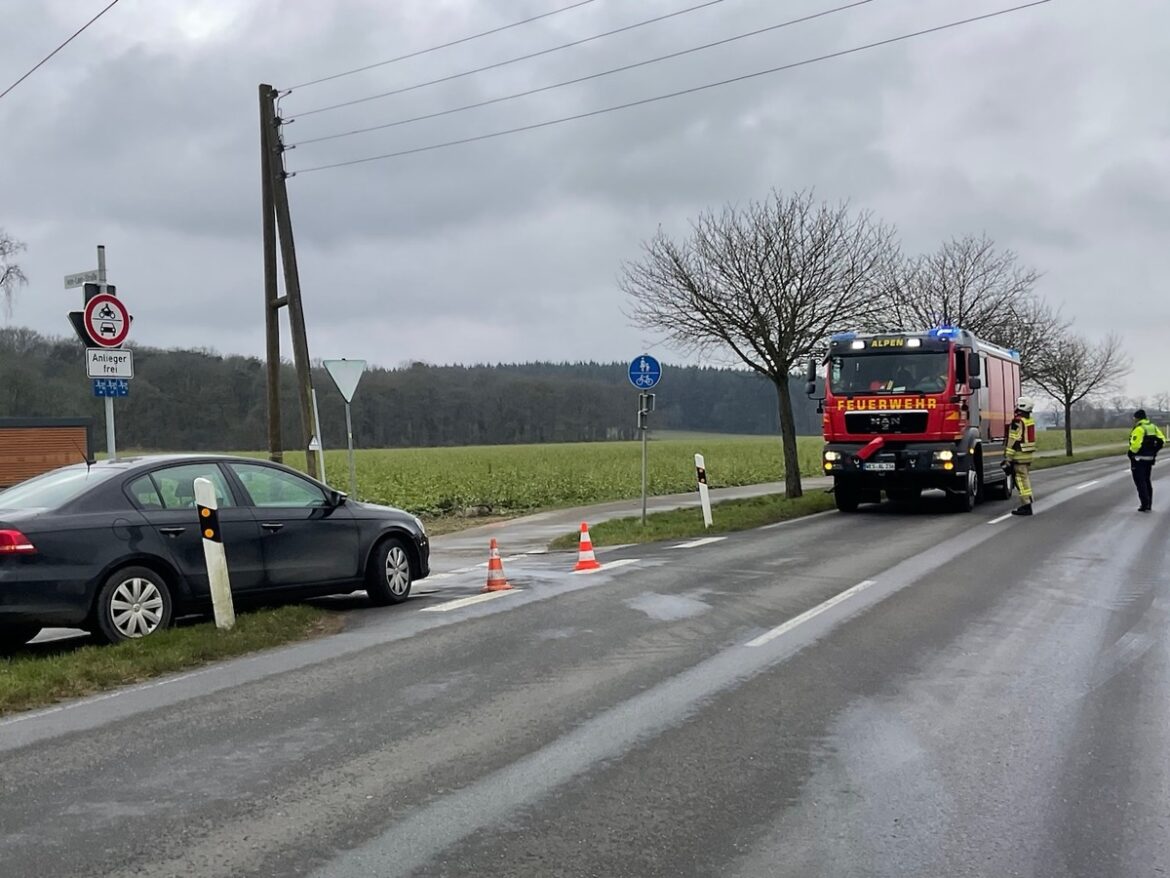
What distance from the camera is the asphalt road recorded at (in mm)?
4066

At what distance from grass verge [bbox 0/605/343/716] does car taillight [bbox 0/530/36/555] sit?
0.75 m

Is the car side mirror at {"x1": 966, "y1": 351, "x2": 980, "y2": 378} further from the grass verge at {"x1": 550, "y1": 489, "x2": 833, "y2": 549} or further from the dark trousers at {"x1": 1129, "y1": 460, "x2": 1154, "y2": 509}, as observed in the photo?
the grass verge at {"x1": 550, "y1": 489, "x2": 833, "y2": 549}

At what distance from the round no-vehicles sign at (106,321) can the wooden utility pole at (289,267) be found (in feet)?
20.0

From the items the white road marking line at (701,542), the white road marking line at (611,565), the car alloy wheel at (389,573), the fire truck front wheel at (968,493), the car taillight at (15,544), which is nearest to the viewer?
the car taillight at (15,544)

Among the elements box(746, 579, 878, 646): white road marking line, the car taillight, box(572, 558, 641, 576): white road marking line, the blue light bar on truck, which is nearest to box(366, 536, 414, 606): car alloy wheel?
box(572, 558, 641, 576): white road marking line

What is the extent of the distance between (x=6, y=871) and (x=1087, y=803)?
415cm

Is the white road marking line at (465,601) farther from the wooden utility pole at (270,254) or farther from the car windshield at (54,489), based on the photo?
the wooden utility pole at (270,254)

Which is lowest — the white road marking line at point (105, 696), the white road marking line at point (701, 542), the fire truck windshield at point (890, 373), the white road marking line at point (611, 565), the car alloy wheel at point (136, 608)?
the white road marking line at point (701, 542)

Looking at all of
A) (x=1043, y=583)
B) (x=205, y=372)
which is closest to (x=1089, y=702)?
(x=1043, y=583)

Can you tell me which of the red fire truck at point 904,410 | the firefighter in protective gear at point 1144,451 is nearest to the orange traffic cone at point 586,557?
the red fire truck at point 904,410

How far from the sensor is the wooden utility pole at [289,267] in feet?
56.7

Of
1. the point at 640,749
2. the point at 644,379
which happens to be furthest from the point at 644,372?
the point at 640,749

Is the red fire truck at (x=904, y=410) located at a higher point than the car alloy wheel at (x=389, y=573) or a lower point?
higher

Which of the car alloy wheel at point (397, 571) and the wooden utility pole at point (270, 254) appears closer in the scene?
the car alloy wheel at point (397, 571)
